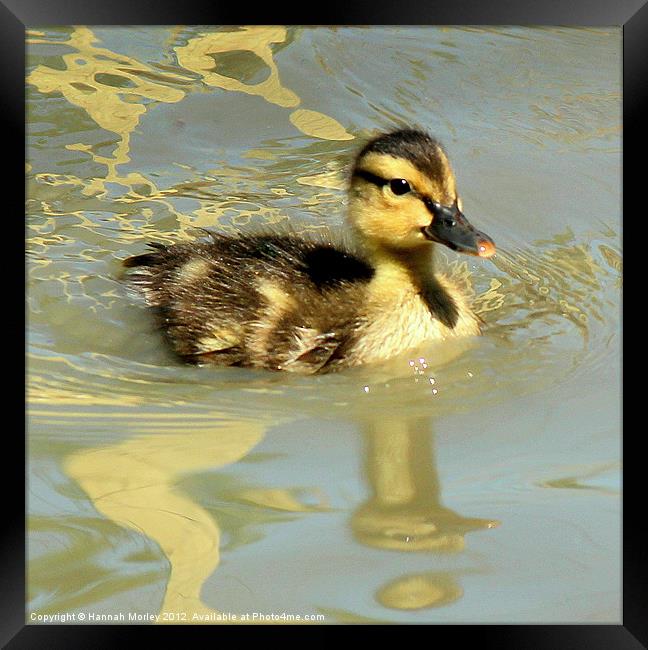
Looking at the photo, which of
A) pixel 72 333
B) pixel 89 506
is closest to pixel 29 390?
pixel 72 333

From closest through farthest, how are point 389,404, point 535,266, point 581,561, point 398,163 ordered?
1. point 581,561
2. point 389,404
3. point 398,163
4. point 535,266

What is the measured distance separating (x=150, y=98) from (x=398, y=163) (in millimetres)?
1810

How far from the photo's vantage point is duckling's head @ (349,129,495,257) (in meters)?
3.49

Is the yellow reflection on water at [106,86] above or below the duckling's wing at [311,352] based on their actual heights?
above

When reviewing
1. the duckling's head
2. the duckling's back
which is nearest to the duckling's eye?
the duckling's head

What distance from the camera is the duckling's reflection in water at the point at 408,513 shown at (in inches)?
94.9

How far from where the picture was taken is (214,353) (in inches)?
138

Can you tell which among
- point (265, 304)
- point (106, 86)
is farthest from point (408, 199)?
point (106, 86)

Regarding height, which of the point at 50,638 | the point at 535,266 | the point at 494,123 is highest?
the point at 494,123

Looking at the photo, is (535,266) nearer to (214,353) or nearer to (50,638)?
A: (214,353)

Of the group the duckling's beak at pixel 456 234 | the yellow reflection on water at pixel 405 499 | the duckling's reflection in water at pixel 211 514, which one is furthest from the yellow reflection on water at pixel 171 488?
the duckling's beak at pixel 456 234

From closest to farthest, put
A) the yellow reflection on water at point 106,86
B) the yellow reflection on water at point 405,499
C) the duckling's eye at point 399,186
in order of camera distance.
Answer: the yellow reflection on water at point 405,499
the duckling's eye at point 399,186
the yellow reflection on water at point 106,86
